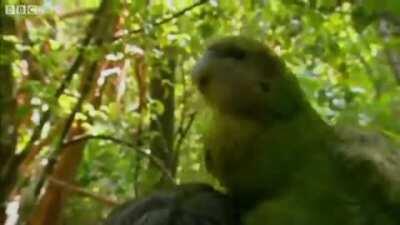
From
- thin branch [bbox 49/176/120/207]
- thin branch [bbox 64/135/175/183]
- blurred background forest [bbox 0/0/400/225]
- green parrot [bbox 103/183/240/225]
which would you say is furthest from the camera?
thin branch [bbox 49/176/120/207]

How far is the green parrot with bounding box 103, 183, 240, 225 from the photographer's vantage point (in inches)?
26.3

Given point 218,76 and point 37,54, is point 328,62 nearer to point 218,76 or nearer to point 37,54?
point 37,54

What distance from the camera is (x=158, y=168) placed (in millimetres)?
2488

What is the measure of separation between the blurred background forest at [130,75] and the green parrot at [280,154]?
28.6 inches

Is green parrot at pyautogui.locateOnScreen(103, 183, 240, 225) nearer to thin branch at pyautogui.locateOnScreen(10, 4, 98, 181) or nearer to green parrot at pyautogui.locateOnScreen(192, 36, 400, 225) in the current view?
green parrot at pyautogui.locateOnScreen(192, 36, 400, 225)

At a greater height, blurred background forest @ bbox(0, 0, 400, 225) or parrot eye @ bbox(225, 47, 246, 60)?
parrot eye @ bbox(225, 47, 246, 60)

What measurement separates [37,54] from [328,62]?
0.72 meters

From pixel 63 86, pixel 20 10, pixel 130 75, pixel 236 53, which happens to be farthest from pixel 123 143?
pixel 236 53

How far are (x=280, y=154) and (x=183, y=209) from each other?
91 mm

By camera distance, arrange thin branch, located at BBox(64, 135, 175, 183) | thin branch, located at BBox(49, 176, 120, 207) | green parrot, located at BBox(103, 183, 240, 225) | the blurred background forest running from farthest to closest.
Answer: thin branch, located at BBox(49, 176, 120, 207)
thin branch, located at BBox(64, 135, 175, 183)
the blurred background forest
green parrot, located at BBox(103, 183, 240, 225)

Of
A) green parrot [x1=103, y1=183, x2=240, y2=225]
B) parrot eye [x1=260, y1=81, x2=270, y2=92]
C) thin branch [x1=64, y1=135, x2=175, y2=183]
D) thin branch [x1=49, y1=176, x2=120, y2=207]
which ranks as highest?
parrot eye [x1=260, y1=81, x2=270, y2=92]

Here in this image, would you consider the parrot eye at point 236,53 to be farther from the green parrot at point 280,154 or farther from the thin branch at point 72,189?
the thin branch at point 72,189

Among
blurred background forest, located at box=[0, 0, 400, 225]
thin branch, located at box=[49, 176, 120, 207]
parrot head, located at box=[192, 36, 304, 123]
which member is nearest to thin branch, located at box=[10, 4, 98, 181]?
blurred background forest, located at box=[0, 0, 400, 225]

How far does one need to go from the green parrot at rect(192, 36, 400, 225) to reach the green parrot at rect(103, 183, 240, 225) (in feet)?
0.05
